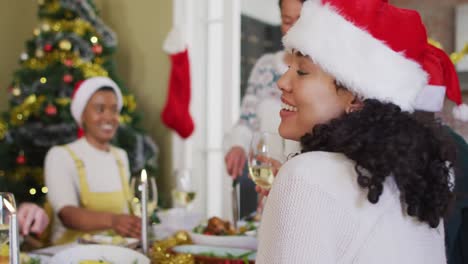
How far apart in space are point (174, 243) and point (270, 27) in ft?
10.4

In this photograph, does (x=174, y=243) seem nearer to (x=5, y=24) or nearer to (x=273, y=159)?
(x=273, y=159)

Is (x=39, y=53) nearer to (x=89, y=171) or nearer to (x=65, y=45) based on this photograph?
(x=65, y=45)

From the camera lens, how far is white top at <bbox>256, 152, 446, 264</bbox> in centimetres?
84

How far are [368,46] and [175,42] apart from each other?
2.79 metres

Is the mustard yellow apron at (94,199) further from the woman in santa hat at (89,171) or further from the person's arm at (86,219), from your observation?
the person's arm at (86,219)

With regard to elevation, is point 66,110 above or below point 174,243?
above

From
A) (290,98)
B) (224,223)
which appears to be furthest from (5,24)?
(290,98)

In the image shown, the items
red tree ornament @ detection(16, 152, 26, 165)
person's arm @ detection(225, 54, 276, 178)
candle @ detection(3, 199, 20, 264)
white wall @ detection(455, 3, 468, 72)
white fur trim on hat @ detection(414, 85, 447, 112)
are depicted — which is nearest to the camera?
candle @ detection(3, 199, 20, 264)

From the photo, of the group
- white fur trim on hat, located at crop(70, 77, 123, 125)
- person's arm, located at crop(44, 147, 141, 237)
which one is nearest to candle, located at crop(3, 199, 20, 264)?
person's arm, located at crop(44, 147, 141, 237)

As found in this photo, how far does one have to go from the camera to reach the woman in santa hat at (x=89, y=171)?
2369mm

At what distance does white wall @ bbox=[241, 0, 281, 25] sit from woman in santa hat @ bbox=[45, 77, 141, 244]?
1.69 meters

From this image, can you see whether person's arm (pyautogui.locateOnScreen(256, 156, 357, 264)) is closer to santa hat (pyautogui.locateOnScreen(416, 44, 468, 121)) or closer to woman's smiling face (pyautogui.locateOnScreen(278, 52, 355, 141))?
woman's smiling face (pyautogui.locateOnScreen(278, 52, 355, 141))

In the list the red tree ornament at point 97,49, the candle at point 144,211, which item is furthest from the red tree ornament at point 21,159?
the candle at point 144,211

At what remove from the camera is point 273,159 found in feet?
4.92
